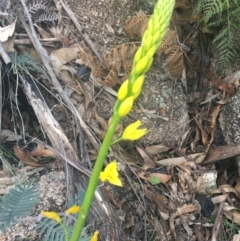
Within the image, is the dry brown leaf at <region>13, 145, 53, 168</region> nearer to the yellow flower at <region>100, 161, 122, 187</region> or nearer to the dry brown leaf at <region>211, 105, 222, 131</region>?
the dry brown leaf at <region>211, 105, 222, 131</region>

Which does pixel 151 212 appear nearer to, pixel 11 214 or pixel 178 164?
pixel 178 164

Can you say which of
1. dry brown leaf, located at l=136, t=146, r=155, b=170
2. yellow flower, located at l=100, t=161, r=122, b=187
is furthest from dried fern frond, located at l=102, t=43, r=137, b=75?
yellow flower, located at l=100, t=161, r=122, b=187

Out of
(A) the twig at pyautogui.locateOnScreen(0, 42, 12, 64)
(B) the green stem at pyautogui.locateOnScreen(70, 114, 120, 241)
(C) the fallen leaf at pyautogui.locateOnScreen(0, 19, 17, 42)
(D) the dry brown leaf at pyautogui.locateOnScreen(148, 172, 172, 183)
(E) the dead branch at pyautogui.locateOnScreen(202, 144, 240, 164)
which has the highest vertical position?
(B) the green stem at pyautogui.locateOnScreen(70, 114, 120, 241)

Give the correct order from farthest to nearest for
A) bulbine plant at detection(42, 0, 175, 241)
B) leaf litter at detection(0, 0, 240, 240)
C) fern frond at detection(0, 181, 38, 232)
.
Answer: leaf litter at detection(0, 0, 240, 240), fern frond at detection(0, 181, 38, 232), bulbine plant at detection(42, 0, 175, 241)

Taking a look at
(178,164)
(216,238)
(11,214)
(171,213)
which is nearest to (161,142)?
(178,164)

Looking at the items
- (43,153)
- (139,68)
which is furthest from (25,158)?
(139,68)

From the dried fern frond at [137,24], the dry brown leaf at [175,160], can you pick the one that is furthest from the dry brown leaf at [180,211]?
the dried fern frond at [137,24]
